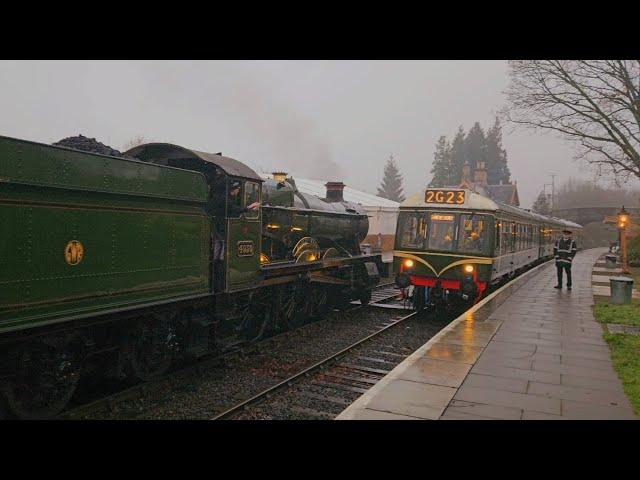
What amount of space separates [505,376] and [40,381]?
5.80m

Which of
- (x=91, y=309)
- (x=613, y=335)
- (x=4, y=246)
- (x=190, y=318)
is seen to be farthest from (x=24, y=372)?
(x=613, y=335)

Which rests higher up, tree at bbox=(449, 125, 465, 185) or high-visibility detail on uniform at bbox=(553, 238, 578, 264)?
tree at bbox=(449, 125, 465, 185)

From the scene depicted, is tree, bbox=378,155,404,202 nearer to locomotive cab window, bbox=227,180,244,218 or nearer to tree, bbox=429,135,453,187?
tree, bbox=429,135,453,187

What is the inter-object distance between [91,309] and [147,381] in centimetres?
181

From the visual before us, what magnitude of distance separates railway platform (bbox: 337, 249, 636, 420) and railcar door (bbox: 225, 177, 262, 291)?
331cm

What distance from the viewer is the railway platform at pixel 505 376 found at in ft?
18.0

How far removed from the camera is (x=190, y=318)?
8.10 m

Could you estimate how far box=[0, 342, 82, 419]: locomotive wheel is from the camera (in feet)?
17.4

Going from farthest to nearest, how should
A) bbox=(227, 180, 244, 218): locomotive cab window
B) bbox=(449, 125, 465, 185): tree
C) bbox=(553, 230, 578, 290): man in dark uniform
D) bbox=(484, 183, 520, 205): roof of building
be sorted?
bbox=(449, 125, 465, 185): tree → bbox=(484, 183, 520, 205): roof of building → bbox=(553, 230, 578, 290): man in dark uniform → bbox=(227, 180, 244, 218): locomotive cab window

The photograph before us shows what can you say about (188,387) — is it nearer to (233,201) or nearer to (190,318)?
(190,318)

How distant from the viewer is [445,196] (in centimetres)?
1328

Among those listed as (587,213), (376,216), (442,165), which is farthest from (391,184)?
(376,216)

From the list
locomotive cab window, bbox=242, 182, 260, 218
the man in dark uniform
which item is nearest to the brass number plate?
locomotive cab window, bbox=242, 182, 260, 218

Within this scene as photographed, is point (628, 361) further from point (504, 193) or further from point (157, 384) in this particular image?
point (504, 193)
